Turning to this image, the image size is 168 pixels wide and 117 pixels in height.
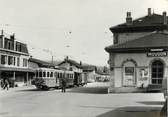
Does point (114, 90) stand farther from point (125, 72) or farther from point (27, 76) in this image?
point (27, 76)

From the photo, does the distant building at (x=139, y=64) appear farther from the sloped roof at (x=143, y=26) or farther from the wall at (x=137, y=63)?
the sloped roof at (x=143, y=26)

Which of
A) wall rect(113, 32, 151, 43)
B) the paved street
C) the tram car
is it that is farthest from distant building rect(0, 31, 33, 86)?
the paved street

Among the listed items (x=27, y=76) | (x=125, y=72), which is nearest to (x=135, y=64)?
(x=125, y=72)

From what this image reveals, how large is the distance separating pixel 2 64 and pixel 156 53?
22.6m

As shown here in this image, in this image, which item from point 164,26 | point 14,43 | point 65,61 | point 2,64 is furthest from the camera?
point 65,61

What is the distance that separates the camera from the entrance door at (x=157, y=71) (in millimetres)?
26422

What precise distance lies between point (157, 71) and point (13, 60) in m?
26.5

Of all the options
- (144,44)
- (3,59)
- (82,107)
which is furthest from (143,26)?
(3,59)

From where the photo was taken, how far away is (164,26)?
33.2 meters

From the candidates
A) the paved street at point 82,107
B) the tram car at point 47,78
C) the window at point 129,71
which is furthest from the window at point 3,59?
the paved street at point 82,107

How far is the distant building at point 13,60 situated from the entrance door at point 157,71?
20.4 m

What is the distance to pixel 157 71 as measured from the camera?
26531 millimetres

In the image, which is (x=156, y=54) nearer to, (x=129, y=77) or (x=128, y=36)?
(x=129, y=77)

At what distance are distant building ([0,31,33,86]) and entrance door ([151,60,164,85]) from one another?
67.0ft
